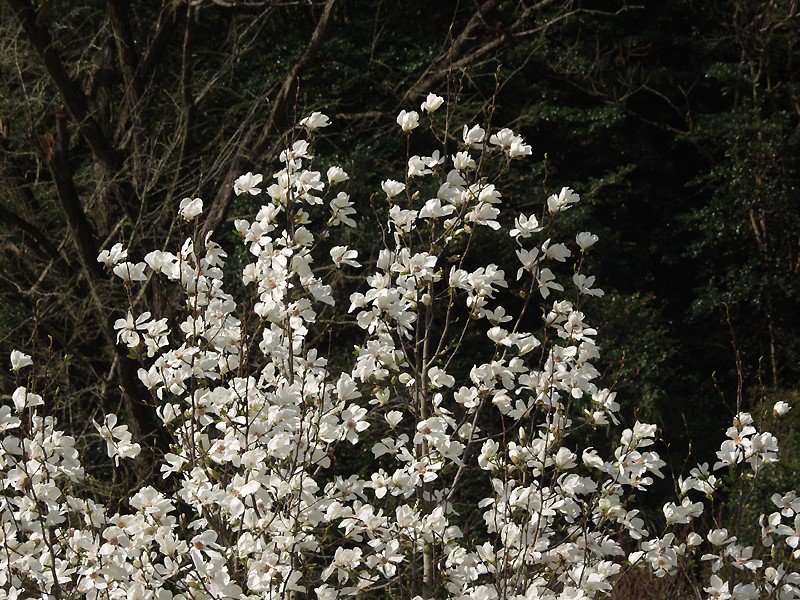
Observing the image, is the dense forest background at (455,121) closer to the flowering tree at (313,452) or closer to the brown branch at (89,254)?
the brown branch at (89,254)

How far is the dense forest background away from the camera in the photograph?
5.97 metres

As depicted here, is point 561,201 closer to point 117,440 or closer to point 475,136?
point 475,136

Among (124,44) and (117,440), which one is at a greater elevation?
(117,440)

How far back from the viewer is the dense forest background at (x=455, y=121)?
5.97 m

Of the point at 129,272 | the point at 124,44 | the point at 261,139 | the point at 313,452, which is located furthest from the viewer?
the point at 124,44

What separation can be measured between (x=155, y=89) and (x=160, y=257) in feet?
16.1

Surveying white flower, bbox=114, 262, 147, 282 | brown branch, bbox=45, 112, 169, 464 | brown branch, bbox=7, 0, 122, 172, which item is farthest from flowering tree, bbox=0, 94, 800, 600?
brown branch, bbox=7, 0, 122, 172

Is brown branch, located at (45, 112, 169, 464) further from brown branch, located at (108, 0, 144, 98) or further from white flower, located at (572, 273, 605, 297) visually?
white flower, located at (572, 273, 605, 297)

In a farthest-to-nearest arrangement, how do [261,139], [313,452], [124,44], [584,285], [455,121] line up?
1. [455,121]
2. [124,44]
3. [261,139]
4. [584,285]
5. [313,452]

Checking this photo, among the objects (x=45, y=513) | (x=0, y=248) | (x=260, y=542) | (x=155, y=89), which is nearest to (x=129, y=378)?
(x=0, y=248)

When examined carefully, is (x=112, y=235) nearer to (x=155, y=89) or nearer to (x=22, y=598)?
(x=155, y=89)

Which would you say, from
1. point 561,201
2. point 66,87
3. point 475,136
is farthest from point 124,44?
point 561,201

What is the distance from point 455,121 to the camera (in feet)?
22.6

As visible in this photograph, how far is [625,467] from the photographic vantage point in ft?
9.00
